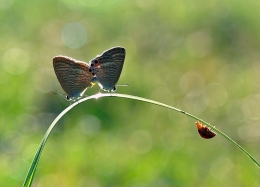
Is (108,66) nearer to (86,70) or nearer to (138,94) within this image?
(86,70)

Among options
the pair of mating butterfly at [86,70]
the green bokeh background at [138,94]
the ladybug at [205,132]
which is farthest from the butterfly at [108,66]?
the green bokeh background at [138,94]

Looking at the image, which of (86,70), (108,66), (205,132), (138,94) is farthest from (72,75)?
(138,94)

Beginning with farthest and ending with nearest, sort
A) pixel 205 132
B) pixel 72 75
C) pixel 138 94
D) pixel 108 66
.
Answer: pixel 138 94
pixel 108 66
pixel 72 75
pixel 205 132

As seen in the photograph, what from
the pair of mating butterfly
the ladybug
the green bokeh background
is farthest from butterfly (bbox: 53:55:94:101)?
the green bokeh background

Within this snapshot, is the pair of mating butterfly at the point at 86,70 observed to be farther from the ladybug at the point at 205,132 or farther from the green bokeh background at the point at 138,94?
the green bokeh background at the point at 138,94

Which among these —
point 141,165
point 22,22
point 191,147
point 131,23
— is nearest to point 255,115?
point 191,147

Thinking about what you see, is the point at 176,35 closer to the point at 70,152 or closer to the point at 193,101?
the point at 193,101
